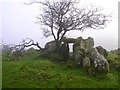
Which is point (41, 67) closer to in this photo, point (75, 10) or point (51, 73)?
point (51, 73)

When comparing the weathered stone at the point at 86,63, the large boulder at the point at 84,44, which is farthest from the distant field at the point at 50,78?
the large boulder at the point at 84,44

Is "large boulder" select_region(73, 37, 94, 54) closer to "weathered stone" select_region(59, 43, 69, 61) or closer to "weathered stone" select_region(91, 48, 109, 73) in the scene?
"weathered stone" select_region(59, 43, 69, 61)

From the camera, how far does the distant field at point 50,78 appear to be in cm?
2462

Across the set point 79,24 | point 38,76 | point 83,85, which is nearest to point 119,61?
point 79,24

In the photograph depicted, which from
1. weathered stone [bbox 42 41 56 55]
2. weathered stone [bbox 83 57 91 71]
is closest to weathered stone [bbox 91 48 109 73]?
weathered stone [bbox 83 57 91 71]

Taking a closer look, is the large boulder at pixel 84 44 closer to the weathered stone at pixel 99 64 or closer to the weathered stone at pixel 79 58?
the weathered stone at pixel 79 58

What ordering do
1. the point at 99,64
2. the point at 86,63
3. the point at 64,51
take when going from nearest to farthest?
the point at 99,64 → the point at 86,63 → the point at 64,51

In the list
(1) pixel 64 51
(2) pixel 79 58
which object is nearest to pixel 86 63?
(2) pixel 79 58

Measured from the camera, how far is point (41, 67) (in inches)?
1166

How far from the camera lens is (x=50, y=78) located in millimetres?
25906

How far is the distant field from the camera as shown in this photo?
2462 cm

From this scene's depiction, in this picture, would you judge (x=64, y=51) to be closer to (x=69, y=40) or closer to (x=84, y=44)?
(x=69, y=40)

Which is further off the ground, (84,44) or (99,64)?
(84,44)

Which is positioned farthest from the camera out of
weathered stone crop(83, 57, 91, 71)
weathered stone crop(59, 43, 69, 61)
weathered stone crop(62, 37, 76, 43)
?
weathered stone crop(62, 37, 76, 43)
